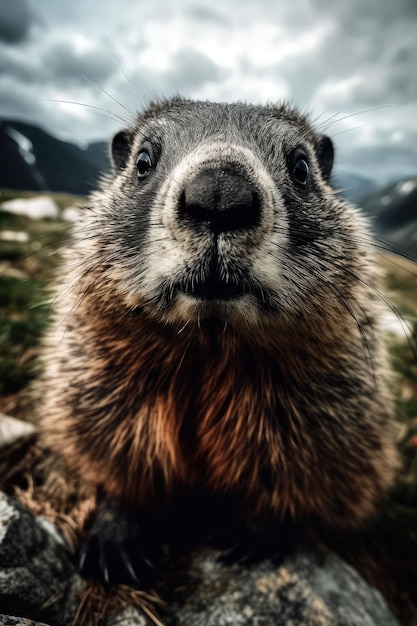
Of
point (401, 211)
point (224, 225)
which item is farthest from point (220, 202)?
point (401, 211)

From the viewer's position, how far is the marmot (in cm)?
191

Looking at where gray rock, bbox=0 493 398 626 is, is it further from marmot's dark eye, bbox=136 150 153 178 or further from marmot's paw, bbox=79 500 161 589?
marmot's dark eye, bbox=136 150 153 178

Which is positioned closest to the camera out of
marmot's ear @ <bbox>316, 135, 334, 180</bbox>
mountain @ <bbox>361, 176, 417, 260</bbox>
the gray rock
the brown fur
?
the gray rock

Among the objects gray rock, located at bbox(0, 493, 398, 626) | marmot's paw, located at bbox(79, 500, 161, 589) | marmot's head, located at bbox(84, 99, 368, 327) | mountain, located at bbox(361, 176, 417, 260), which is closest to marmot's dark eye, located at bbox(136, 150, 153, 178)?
marmot's head, located at bbox(84, 99, 368, 327)

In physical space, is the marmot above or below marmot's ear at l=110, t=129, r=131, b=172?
below

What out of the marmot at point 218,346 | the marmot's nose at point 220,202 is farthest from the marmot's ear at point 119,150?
the marmot's nose at point 220,202

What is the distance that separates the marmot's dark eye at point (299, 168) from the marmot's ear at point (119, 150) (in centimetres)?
145

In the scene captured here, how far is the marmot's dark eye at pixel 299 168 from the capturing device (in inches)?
104

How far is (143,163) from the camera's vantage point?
271 centimetres

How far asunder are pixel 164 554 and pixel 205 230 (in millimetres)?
2231

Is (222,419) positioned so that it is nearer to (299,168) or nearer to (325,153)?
(299,168)

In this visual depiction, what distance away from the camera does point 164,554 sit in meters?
2.94

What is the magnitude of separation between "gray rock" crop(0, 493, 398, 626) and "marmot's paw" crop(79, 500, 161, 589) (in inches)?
4.4

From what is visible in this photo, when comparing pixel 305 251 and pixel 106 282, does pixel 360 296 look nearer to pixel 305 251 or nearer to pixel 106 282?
pixel 305 251
